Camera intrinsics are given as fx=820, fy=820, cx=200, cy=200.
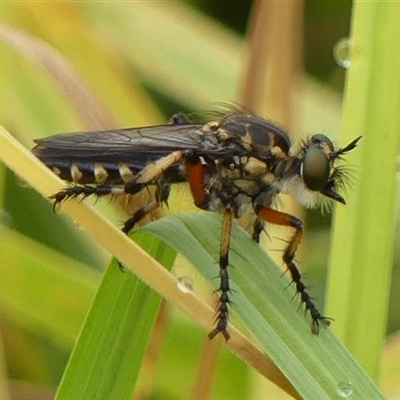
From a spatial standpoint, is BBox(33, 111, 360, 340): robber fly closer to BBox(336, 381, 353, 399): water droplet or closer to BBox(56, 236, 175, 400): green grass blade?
BBox(56, 236, 175, 400): green grass blade

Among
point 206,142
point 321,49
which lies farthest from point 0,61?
point 321,49

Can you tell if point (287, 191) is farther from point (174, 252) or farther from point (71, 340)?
point (71, 340)

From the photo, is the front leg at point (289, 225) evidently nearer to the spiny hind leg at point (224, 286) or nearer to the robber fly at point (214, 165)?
the robber fly at point (214, 165)

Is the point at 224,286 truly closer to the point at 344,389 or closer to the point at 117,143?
the point at 344,389

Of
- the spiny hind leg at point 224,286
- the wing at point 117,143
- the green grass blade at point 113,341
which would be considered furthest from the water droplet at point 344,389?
the wing at point 117,143

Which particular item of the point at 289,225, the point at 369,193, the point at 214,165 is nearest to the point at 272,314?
the point at 369,193

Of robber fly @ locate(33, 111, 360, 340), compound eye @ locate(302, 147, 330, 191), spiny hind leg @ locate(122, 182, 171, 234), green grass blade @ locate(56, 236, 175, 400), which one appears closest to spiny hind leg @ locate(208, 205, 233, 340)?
robber fly @ locate(33, 111, 360, 340)
